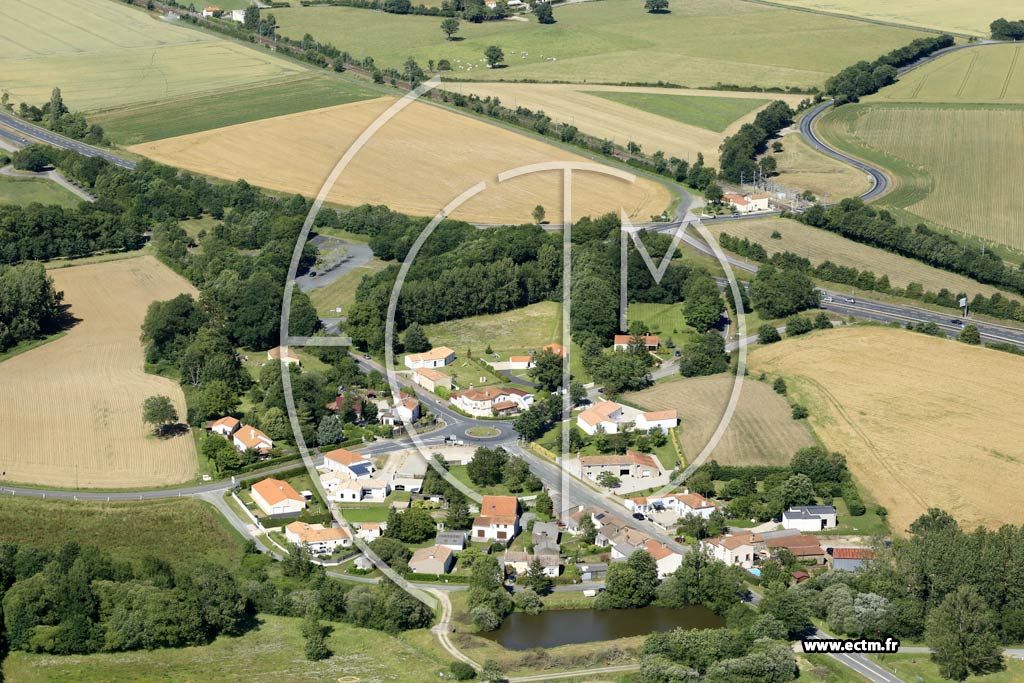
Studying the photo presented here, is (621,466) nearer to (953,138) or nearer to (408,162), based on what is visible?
(408,162)

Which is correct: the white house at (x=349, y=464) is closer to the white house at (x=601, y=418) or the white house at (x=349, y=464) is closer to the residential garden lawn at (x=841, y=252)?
the white house at (x=601, y=418)

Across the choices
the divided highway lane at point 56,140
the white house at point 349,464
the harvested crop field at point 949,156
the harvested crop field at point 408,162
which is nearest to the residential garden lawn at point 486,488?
the white house at point 349,464

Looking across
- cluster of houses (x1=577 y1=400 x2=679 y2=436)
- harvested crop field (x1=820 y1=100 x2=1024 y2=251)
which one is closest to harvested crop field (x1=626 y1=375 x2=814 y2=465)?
cluster of houses (x1=577 y1=400 x2=679 y2=436)

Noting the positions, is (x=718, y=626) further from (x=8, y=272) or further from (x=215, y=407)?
(x=8, y=272)

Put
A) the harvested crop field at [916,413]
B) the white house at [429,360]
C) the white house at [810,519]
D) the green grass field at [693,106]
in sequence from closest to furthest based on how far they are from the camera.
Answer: the white house at [810,519], the harvested crop field at [916,413], the white house at [429,360], the green grass field at [693,106]

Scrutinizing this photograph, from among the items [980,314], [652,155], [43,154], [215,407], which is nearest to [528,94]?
[652,155]

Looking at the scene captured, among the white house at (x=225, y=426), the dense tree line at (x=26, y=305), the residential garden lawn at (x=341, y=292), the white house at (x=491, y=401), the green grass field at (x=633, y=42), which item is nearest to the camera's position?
the white house at (x=225, y=426)

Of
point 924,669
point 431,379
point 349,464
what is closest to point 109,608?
point 349,464

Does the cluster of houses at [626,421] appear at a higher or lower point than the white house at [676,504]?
higher
